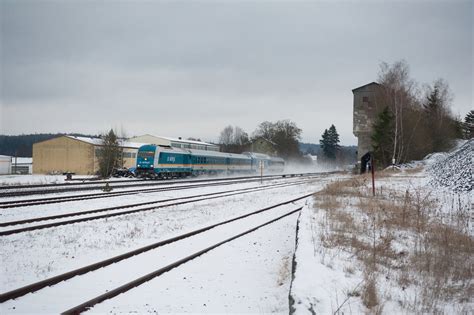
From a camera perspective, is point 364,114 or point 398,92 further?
point 364,114

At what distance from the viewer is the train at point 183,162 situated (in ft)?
106

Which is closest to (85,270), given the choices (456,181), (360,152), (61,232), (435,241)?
(61,232)

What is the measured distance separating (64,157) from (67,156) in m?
0.70

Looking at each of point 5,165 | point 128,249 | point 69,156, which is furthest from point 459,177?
point 5,165

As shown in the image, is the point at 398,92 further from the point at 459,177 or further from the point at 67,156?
the point at 67,156

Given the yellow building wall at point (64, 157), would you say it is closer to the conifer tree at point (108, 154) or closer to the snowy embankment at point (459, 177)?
the conifer tree at point (108, 154)

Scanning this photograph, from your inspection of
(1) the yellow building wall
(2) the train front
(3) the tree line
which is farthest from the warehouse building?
(3) the tree line

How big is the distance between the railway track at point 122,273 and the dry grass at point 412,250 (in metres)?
3.09

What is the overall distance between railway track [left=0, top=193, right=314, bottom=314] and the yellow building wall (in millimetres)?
42112

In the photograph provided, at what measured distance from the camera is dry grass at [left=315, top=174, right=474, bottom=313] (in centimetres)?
499

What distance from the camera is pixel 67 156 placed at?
Answer: 1960 inches

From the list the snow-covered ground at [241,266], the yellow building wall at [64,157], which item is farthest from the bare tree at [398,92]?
the yellow building wall at [64,157]

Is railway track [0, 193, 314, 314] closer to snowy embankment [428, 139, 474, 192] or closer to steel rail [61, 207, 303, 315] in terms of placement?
steel rail [61, 207, 303, 315]

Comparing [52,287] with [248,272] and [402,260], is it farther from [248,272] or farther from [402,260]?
[402,260]
